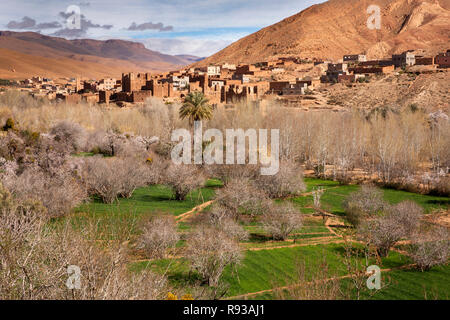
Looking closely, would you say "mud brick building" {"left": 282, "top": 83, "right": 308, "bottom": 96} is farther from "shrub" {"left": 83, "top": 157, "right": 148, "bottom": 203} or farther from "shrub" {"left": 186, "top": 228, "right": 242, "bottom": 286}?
"shrub" {"left": 186, "top": 228, "right": 242, "bottom": 286}

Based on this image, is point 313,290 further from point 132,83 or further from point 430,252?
point 132,83

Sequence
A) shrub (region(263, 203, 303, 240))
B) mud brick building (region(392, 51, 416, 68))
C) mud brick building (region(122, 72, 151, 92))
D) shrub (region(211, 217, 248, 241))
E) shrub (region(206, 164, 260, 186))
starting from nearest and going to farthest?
1. shrub (region(211, 217, 248, 241))
2. shrub (region(263, 203, 303, 240))
3. shrub (region(206, 164, 260, 186))
4. mud brick building (region(122, 72, 151, 92))
5. mud brick building (region(392, 51, 416, 68))

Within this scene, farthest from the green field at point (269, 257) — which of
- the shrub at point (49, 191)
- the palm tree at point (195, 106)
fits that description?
the palm tree at point (195, 106)

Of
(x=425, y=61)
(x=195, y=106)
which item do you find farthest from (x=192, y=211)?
(x=425, y=61)

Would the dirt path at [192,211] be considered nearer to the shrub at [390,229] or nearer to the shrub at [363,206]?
the shrub at [363,206]

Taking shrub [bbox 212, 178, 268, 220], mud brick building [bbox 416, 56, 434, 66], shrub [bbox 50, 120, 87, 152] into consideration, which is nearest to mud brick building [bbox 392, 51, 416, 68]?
mud brick building [bbox 416, 56, 434, 66]
